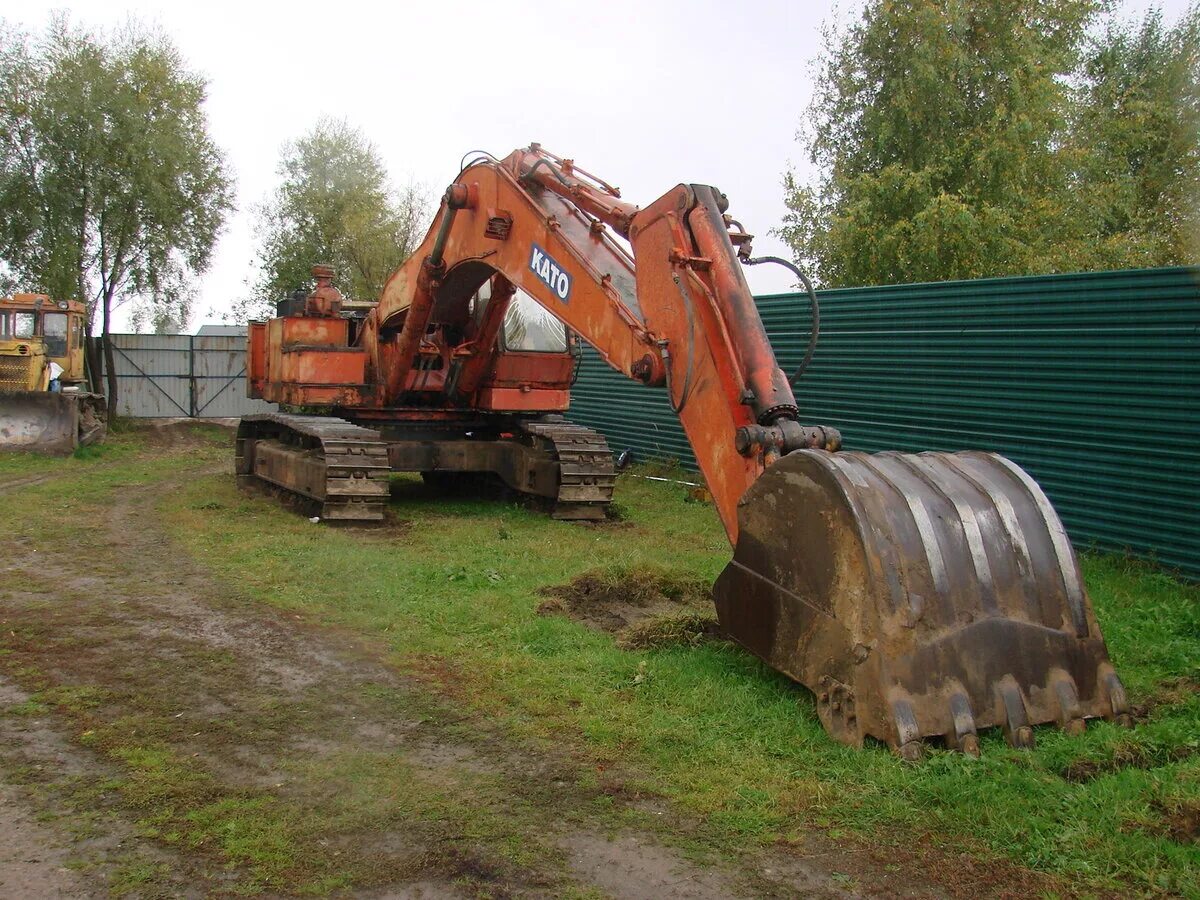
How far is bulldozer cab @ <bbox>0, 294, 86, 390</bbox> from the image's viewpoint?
18.2 metres

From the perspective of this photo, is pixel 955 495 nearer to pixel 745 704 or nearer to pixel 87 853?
pixel 745 704

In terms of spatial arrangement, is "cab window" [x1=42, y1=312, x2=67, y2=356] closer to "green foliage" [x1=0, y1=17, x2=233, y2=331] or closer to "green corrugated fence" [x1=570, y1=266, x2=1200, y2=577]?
"green foliage" [x1=0, y1=17, x2=233, y2=331]

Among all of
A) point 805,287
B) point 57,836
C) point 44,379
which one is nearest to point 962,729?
point 805,287

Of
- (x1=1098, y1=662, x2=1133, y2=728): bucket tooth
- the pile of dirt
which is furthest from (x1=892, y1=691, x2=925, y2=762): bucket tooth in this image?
the pile of dirt

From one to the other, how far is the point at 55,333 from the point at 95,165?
5.18m

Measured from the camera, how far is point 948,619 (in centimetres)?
427

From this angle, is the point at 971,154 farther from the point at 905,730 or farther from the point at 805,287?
the point at 905,730

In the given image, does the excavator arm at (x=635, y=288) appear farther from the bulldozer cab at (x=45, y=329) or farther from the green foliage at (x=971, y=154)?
the bulldozer cab at (x=45, y=329)

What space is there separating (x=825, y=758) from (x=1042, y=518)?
1.49 m

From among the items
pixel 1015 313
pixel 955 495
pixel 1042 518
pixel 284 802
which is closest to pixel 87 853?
pixel 284 802

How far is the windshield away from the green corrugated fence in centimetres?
300

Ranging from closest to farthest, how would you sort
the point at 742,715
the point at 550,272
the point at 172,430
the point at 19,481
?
the point at 742,715, the point at 550,272, the point at 19,481, the point at 172,430

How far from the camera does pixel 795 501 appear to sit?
4711 mm

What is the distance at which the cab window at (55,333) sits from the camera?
1872cm
